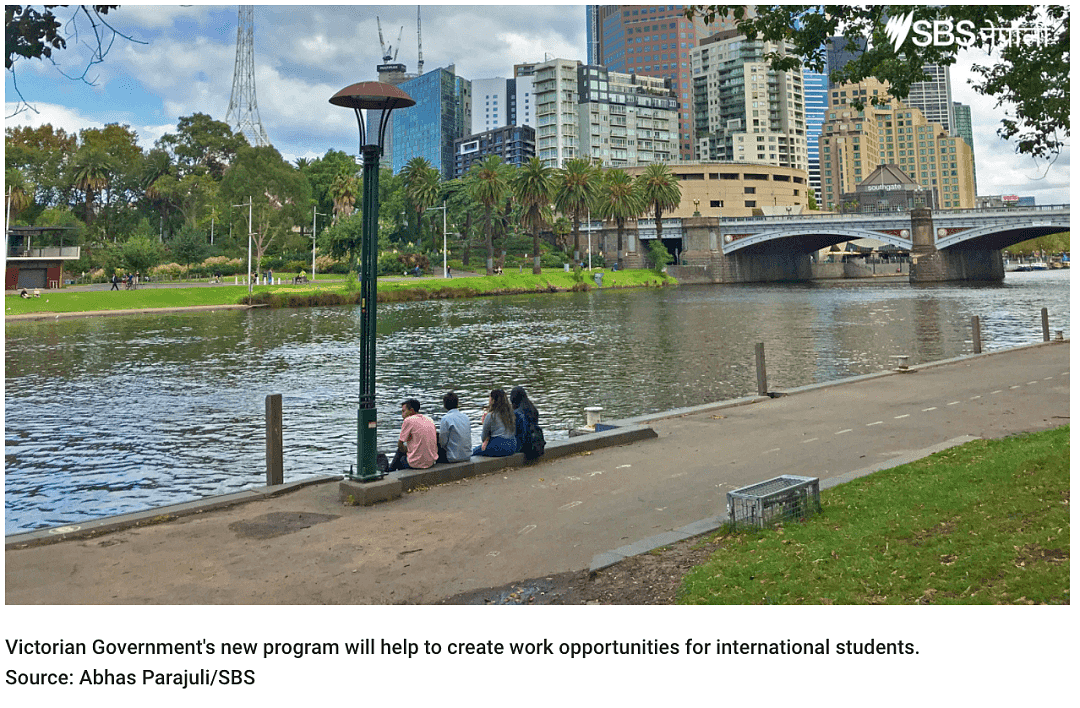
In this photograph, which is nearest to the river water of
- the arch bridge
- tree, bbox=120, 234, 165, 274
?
tree, bbox=120, 234, 165, 274

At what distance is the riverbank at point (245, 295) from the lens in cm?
5781

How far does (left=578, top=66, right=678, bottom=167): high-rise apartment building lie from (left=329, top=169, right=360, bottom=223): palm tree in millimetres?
85514

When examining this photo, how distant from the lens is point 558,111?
A: 185000 mm

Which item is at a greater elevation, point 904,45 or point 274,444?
point 904,45

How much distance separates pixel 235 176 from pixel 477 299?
3140 centimetres

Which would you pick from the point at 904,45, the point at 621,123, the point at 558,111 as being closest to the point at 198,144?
the point at 558,111

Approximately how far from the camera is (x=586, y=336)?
39094 millimetres

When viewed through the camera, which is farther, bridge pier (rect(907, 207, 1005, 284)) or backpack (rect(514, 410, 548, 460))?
bridge pier (rect(907, 207, 1005, 284))

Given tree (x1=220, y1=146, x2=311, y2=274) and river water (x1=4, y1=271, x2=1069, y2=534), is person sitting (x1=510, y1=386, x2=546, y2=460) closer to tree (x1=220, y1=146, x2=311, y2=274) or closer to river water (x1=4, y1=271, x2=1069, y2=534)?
river water (x1=4, y1=271, x2=1069, y2=534)

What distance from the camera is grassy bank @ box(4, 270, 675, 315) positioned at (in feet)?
194

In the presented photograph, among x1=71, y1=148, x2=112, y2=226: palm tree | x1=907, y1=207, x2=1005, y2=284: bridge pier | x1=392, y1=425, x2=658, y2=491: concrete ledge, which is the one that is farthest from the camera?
x1=907, y1=207, x2=1005, y2=284: bridge pier

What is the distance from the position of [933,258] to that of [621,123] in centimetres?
10769

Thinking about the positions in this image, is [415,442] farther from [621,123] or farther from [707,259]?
[621,123]

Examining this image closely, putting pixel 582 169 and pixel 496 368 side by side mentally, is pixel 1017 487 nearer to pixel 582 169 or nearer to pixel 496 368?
pixel 496 368
